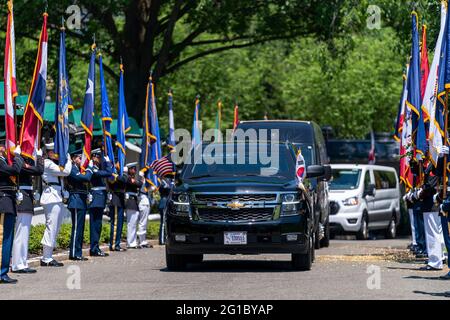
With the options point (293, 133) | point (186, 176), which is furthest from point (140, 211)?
point (186, 176)

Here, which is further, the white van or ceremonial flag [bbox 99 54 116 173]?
the white van

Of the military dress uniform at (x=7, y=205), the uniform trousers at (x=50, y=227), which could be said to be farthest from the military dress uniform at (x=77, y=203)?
the military dress uniform at (x=7, y=205)

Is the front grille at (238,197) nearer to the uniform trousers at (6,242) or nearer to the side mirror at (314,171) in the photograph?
the side mirror at (314,171)

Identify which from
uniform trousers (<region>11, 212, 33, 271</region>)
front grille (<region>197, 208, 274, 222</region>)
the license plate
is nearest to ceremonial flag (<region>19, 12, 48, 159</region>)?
uniform trousers (<region>11, 212, 33, 271</region>)

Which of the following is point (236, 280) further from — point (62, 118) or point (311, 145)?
point (311, 145)

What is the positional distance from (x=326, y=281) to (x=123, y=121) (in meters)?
11.0

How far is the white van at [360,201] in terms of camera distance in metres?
29.5

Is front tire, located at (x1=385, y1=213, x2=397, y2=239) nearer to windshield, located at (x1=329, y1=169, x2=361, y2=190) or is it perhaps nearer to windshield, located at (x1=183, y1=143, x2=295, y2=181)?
windshield, located at (x1=329, y1=169, x2=361, y2=190)

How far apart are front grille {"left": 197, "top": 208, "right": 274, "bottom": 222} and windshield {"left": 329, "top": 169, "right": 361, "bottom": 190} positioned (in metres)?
13.6

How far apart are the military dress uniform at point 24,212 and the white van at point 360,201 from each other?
13.7 meters

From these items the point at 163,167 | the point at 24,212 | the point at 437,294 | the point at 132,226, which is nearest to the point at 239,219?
the point at 24,212

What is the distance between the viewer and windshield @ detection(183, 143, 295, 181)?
17812 millimetres

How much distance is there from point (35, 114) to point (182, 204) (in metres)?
2.63
